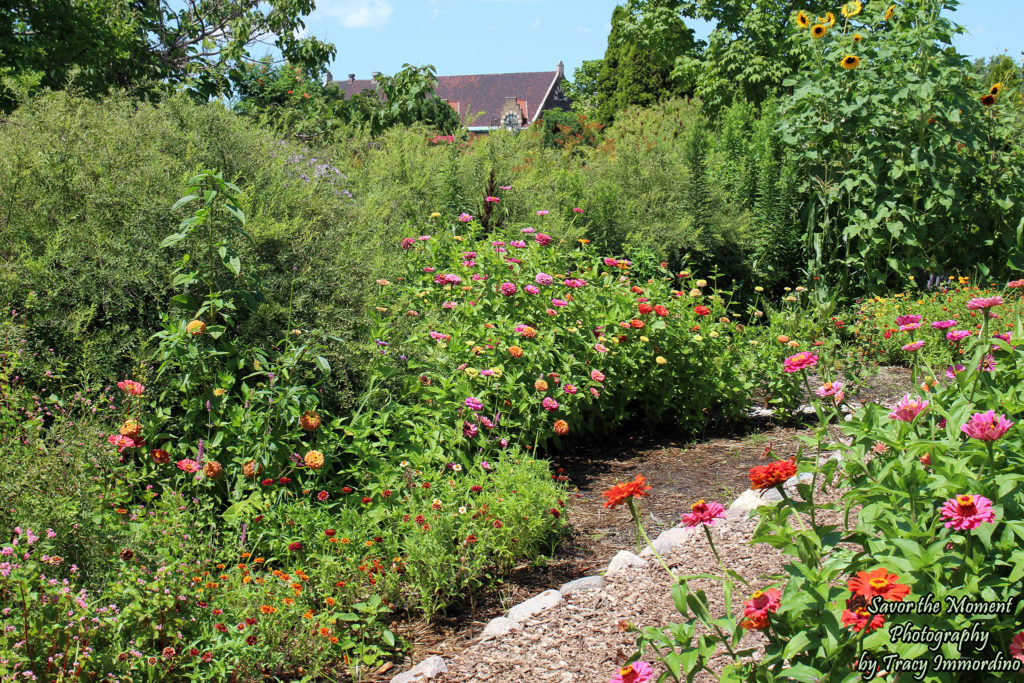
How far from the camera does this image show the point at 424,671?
2412mm

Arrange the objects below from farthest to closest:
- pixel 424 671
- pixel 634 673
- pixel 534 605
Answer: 1. pixel 534 605
2. pixel 424 671
3. pixel 634 673

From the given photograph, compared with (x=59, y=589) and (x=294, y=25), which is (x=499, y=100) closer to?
(x=294, y=25)

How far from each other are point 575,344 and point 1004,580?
2821mm

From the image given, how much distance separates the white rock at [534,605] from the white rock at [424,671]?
1.17ft

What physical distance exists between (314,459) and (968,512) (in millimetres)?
2142

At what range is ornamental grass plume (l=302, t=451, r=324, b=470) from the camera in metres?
2.89

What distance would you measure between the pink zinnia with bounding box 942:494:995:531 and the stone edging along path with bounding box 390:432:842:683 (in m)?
0.75

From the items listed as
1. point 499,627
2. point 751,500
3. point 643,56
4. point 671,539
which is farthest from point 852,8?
point 643,56

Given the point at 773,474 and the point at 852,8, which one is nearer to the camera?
the point at 773,474

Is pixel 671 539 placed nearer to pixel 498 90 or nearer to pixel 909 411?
pixel 909 411

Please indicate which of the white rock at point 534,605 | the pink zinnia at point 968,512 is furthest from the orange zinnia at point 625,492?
the white rock at point 534,605

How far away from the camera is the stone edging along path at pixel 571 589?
7.96 feet

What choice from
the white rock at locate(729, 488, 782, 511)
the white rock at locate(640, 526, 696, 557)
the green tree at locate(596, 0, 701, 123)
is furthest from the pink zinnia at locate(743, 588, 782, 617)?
the green tree at locate(596, 0, 701, 123)

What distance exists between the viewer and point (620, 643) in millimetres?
2541
